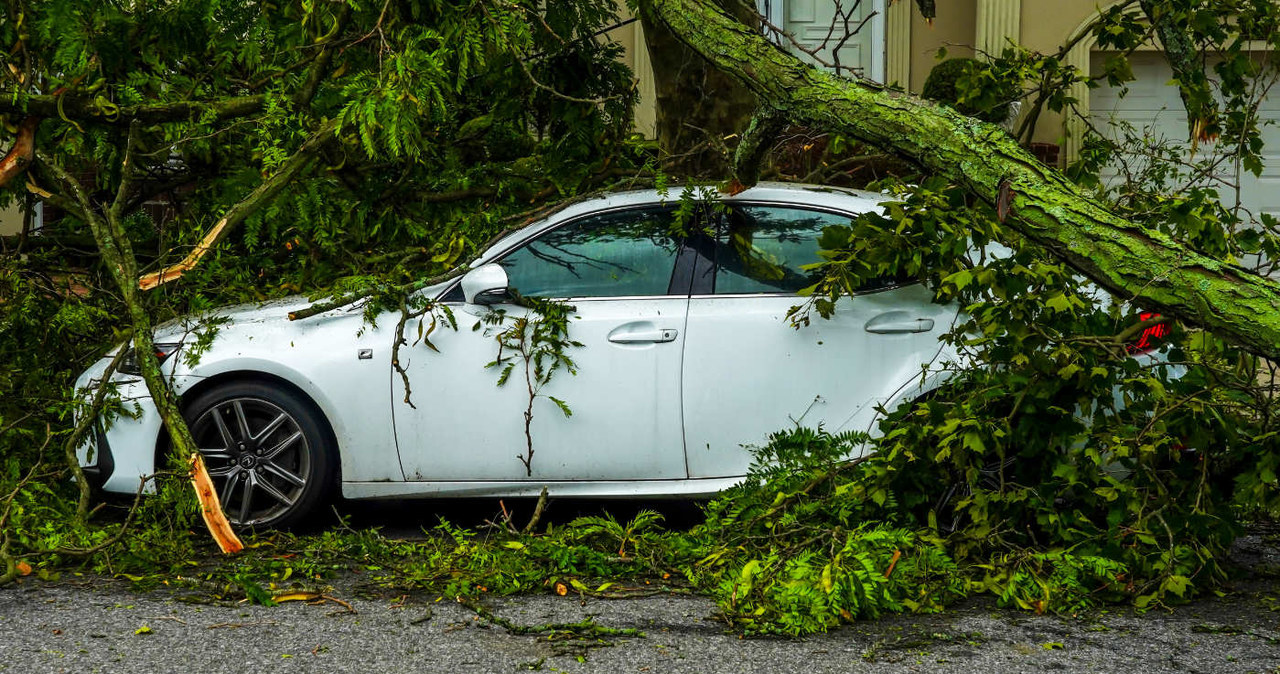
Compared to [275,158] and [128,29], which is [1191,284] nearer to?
[275,158]

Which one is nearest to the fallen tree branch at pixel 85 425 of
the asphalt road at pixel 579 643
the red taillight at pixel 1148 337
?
the asphalt road at pixel 579 643

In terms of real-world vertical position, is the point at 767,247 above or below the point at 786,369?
above

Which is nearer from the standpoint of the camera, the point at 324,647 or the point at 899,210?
the point at 324,647

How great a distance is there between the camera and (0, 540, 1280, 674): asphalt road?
408 cm

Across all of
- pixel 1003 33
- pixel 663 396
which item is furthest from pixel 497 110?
pixel 1003 33

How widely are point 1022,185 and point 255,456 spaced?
344cm

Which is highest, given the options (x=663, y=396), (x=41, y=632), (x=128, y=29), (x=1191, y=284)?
(x=128, y=29)

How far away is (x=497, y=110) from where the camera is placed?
744 centimetres

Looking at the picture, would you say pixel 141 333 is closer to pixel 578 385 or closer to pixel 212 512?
pixel 212 512

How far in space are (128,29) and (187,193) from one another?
133 centimetres

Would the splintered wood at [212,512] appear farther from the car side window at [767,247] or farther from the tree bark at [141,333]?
the car side window at [767,247]

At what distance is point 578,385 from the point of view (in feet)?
18.9

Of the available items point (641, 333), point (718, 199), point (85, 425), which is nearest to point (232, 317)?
point (85, 425)

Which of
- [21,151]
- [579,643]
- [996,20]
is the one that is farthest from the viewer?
[996,20]
